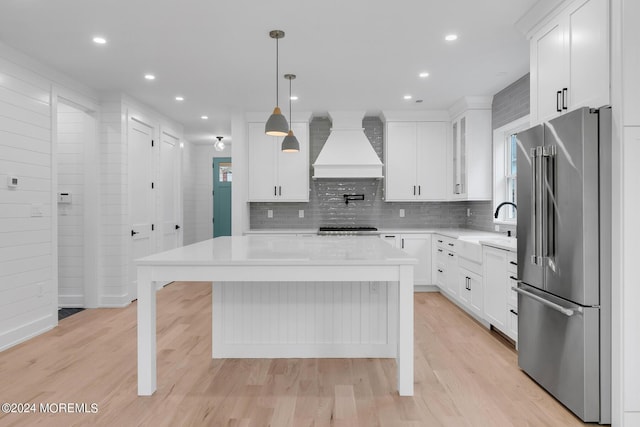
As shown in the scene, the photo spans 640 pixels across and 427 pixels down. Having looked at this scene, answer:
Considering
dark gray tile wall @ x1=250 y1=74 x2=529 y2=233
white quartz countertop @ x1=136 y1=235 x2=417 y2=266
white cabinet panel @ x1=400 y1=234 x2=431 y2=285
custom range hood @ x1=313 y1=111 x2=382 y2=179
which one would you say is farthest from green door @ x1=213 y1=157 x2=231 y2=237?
white quartz countertop @ x1=136 y1=235 x2=417 y2=266

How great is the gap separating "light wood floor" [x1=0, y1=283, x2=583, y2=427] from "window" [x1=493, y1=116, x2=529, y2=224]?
186cm

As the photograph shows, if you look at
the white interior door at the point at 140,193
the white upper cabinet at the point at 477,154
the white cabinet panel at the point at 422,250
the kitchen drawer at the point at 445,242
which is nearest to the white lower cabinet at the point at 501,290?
the kitchen drawer at the point at 445,242

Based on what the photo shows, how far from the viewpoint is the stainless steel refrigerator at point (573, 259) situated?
2082 mm

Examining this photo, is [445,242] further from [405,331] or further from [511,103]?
[405,331]

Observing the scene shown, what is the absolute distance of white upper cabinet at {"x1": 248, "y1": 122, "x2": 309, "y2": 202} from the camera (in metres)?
5.67

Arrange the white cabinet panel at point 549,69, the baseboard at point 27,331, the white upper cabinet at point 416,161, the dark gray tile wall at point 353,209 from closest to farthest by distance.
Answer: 1. the white cabinet panel at point 549,69
2. the baseboard at point 27,331
3. the white upper cabinet at point 416,161
4. the dark gray tile wall at point 353,209

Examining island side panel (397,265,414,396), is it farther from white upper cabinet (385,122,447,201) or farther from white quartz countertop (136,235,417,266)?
white upper cabinet (385,122,447,201)

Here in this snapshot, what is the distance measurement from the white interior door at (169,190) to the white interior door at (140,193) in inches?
13.3

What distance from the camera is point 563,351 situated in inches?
Answer: 89.7

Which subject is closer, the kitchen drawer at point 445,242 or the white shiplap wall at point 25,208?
the white shiplap wall at point 25,208

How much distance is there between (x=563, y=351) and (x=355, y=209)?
403cm

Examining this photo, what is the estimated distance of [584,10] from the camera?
231 centimetres

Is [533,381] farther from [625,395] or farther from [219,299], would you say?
[219,299]

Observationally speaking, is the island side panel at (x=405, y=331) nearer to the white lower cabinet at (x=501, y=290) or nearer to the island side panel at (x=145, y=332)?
the white lower cabinet at (x=501, y=290)
